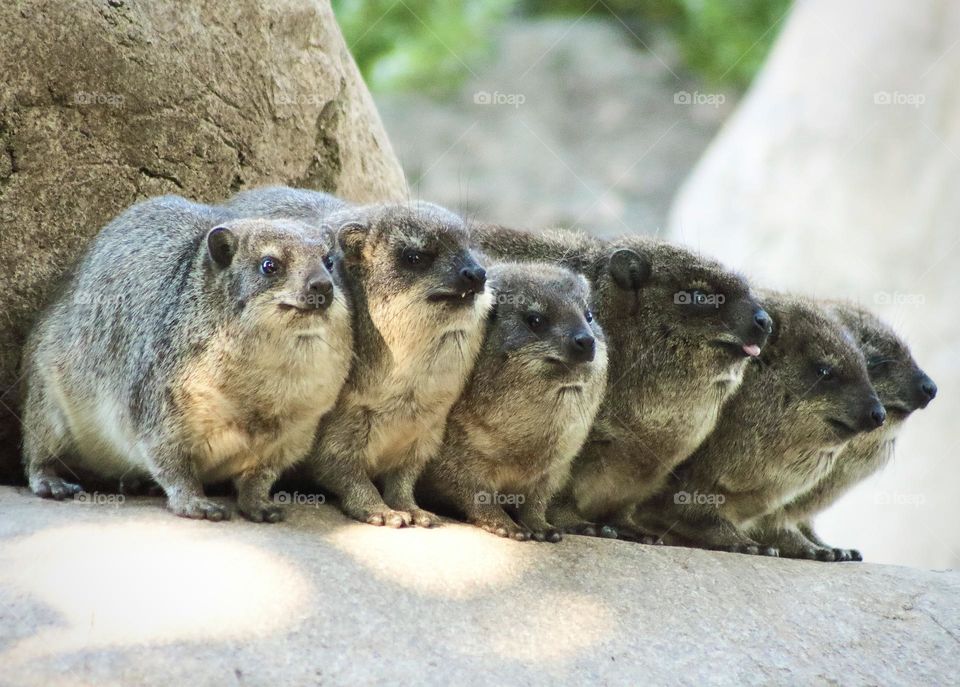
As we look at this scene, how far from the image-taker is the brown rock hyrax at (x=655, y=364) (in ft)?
23.2

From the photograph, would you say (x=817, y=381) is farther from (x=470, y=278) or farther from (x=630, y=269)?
(x=470, y=278)

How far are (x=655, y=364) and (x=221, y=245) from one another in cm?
283

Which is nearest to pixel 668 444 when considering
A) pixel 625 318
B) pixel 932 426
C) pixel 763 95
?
pixel 625 318

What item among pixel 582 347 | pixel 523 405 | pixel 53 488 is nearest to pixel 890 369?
pixel 582 347

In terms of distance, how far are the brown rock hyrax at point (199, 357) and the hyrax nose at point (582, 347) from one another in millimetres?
1275

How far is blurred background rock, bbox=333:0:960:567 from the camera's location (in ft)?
44.0

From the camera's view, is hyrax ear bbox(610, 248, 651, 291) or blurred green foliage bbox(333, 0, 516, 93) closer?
hyrax ear bbox(610, 248, 651, 291)

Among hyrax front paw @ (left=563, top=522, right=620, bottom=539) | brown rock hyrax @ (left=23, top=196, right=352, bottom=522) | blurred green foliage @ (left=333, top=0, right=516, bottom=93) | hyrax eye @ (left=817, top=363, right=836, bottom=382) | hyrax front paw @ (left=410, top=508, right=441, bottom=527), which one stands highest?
blurred green foliage @ (left=333, top=0, right=516, bottom=93)

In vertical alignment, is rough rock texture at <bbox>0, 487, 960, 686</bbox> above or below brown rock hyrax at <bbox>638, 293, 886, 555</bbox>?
below

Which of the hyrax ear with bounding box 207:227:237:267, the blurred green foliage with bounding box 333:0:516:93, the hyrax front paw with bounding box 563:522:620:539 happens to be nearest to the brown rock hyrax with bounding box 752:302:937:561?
the hyrax front paw with bounding box 563:522:620:539

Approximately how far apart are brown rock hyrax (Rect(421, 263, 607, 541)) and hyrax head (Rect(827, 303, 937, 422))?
2361 millimetres

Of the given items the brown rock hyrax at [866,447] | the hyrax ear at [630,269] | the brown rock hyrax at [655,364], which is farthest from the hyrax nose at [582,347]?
the brown rock hyrax at [866,447]

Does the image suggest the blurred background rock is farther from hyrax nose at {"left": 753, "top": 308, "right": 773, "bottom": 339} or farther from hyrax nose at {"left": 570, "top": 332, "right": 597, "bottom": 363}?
hyrax nose at {"left": 570, "top": 332, "right": 597, "bottom": 363}

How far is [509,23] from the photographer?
1942cm
